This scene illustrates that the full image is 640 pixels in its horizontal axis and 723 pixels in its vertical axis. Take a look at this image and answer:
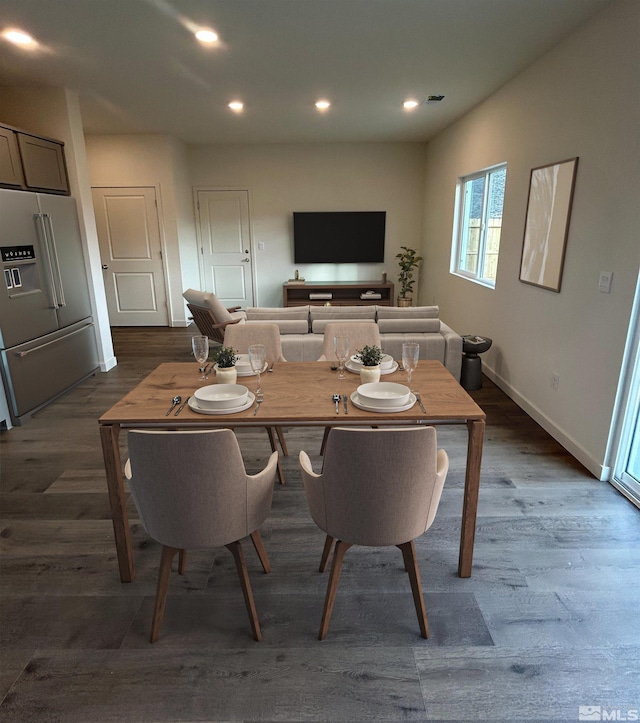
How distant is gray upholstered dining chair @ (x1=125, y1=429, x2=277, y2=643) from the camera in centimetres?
141

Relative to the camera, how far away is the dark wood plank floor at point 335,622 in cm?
146

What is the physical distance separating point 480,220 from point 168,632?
4807 mm

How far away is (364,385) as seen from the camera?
1.96m

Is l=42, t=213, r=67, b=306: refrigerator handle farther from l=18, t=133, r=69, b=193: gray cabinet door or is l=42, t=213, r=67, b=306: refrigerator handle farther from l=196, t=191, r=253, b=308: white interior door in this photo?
l=196, t=191, r=253, b=308: white interior door

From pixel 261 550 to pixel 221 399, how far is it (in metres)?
0.67

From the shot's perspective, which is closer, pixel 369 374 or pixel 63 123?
pixel 369 374

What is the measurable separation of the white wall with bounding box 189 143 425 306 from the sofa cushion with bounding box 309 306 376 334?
3.69m

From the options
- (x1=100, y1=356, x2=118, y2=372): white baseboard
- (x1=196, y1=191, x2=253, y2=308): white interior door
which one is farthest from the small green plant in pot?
(x1=196, y1=191, x2=253, y2=308): white interior door

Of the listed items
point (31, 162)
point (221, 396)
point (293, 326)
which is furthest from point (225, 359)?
point (31, 162)

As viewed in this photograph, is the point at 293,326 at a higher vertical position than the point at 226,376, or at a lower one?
lower

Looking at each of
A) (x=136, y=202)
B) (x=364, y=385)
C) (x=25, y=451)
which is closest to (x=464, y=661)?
(x=364, y=385)

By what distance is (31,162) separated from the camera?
3750 mm

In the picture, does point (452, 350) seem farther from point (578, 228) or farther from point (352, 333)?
point (352, 333)

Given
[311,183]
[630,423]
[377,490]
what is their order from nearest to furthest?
[377,490] → [630,423] → [311,183]
